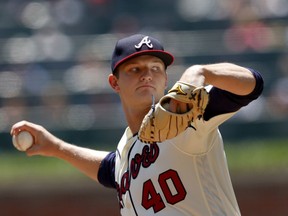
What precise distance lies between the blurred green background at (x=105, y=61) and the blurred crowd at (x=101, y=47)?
14mm

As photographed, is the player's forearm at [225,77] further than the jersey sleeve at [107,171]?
No

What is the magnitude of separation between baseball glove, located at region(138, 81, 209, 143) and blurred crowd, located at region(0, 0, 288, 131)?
22.8ft

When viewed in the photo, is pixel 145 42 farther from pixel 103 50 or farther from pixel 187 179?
pixel 103 50

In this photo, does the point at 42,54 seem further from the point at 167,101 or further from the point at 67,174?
the point at 167,101

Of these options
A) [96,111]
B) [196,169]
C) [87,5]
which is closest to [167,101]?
[196,169]

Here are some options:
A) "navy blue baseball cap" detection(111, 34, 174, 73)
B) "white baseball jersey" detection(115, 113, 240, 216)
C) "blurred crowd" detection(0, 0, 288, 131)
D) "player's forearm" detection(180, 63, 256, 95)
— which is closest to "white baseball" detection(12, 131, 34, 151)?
"navy blue baseball cap" detection(111, 34, 174, 73)

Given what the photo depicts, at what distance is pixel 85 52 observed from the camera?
1053 centimetres

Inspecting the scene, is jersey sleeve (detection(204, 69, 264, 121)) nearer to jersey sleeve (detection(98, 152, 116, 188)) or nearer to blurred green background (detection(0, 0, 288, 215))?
jersey sleeve (detection(98, 152, 116, 188))

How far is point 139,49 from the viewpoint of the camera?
3.71 metres

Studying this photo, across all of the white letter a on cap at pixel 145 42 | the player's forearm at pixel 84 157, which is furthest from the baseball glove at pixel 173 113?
the player's forearm at pixel 84 157

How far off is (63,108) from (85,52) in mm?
1010

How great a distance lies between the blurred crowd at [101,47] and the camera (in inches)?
391

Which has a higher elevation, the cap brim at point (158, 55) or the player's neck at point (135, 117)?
the cap brim at point (158, 55)

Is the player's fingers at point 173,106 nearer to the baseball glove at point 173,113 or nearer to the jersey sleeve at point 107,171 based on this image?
the baseball glove at point 173,113
